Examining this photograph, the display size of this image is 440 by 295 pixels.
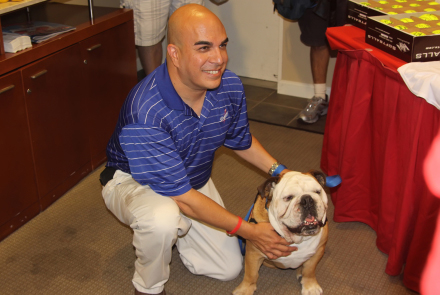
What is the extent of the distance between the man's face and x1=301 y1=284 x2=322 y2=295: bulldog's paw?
3.09 feet

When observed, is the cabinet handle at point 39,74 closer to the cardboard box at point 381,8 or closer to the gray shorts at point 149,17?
the gray shorts at point 149,17

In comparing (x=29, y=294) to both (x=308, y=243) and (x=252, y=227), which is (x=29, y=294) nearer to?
(x=252, y=227)

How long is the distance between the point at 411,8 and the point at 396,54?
0.51m

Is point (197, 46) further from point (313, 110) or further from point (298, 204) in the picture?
point (313, 110)

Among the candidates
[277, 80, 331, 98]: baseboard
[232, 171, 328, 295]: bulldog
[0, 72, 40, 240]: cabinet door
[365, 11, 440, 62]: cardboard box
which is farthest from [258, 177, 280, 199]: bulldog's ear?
[277, 80, 331, 98]: baseboard

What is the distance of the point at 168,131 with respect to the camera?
1.83 metres

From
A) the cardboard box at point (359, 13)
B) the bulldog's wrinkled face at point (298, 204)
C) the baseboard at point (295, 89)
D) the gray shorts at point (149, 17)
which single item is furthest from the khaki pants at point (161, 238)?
the baseboard at point (295, 89)

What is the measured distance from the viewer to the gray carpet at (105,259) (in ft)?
7.05

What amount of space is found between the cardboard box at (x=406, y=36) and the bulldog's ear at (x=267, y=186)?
0.74 m

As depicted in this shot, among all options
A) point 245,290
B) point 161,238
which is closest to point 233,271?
point 245,290

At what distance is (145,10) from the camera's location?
3.28 metres

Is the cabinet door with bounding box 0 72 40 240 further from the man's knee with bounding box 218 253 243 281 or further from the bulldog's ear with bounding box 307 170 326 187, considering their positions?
the bulldog's ear with bounding box 307 170 326 187

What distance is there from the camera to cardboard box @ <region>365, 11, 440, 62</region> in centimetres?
195

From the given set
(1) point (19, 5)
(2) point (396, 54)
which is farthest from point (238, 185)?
(1) point (19, 5)
